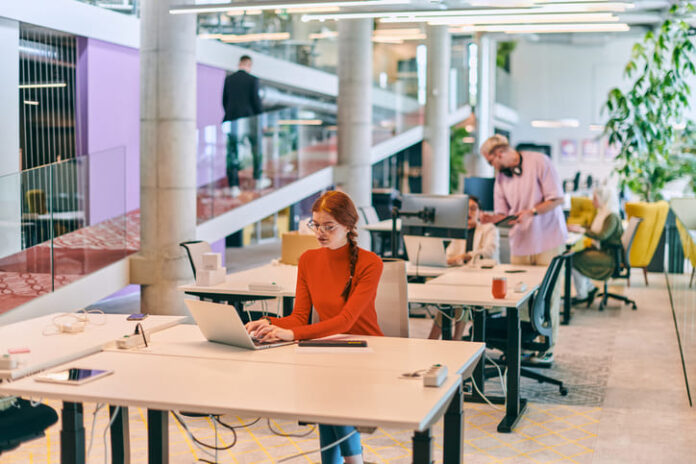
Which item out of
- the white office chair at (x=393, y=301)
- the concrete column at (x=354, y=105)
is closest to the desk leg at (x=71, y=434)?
the white office chair at (x=393, y=301)

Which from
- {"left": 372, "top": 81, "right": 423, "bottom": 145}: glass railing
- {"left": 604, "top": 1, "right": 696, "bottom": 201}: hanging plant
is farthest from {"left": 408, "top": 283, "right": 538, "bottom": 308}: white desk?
{"left": 372, "top": 81, "right": 423, "bottom": 145}: glass railing

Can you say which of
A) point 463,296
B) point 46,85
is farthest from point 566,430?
point 46,85

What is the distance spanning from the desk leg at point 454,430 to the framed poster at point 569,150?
2523 centimetres

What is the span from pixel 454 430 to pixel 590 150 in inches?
995

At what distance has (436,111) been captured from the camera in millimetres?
19156

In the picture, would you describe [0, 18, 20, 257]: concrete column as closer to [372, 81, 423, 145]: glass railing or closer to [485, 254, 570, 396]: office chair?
[485, 254, 570, 396]: office chair

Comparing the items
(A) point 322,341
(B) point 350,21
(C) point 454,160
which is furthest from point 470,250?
(C) point 454,160

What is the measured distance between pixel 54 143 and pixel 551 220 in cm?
596

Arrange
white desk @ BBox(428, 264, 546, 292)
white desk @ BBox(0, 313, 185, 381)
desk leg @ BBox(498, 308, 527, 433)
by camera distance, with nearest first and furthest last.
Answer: white desk @ BBox(0, 313, 185, 381) < desk leg @ BBox(498, 308, 527, 433) < white desk @ BBox(428, 264, 546, 292)

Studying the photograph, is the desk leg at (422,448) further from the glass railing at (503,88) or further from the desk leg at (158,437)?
the glass railing at (503,88)

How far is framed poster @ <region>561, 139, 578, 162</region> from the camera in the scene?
27.0 meters

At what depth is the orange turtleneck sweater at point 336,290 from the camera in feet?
12.5

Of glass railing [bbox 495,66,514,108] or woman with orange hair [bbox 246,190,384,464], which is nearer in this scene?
woman with orange hair [bbox 246,190,384,464]

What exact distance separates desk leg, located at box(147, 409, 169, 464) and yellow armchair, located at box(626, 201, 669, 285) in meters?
8.92
